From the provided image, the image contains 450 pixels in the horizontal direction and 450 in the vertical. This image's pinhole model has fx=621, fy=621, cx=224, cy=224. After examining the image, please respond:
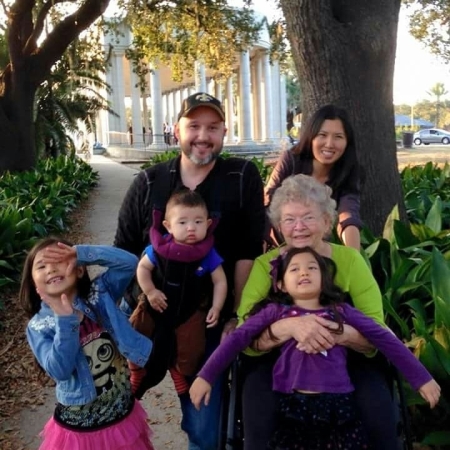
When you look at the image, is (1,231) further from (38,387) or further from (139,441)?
(139,441)

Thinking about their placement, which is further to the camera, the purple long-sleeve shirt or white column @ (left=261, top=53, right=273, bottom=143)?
white column @ (left=261, top=53, right=273, bottom=143)

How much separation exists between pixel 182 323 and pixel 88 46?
1669 centimetres

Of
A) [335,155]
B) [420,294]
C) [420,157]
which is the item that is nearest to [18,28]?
[335,155]

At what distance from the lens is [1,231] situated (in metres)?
6.66

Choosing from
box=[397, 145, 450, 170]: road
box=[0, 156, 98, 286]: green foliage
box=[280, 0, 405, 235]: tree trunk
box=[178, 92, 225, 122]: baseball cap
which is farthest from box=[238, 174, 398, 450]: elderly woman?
box=[397, 145, 450, 170]: road

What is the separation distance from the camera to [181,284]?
8.71ft

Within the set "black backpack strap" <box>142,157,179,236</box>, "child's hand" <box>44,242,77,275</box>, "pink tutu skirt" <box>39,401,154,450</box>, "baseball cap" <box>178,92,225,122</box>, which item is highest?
"baseball cap" <box>178,92,225,122</box>

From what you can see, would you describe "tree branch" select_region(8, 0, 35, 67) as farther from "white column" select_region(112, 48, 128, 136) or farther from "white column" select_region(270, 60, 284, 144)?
"white column" select_region(270, 60, 284, 144)

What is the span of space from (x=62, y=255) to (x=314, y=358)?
3.51ft

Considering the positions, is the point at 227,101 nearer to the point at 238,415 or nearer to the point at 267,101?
the point at 267,101

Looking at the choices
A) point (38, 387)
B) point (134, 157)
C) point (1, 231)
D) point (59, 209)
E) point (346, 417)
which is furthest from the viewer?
point (134, 157)

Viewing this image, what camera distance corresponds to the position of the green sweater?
2594 millimetres

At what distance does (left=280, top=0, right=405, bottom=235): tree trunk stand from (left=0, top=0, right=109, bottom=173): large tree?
348 inches

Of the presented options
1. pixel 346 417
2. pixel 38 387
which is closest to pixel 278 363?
pixel 346 417
